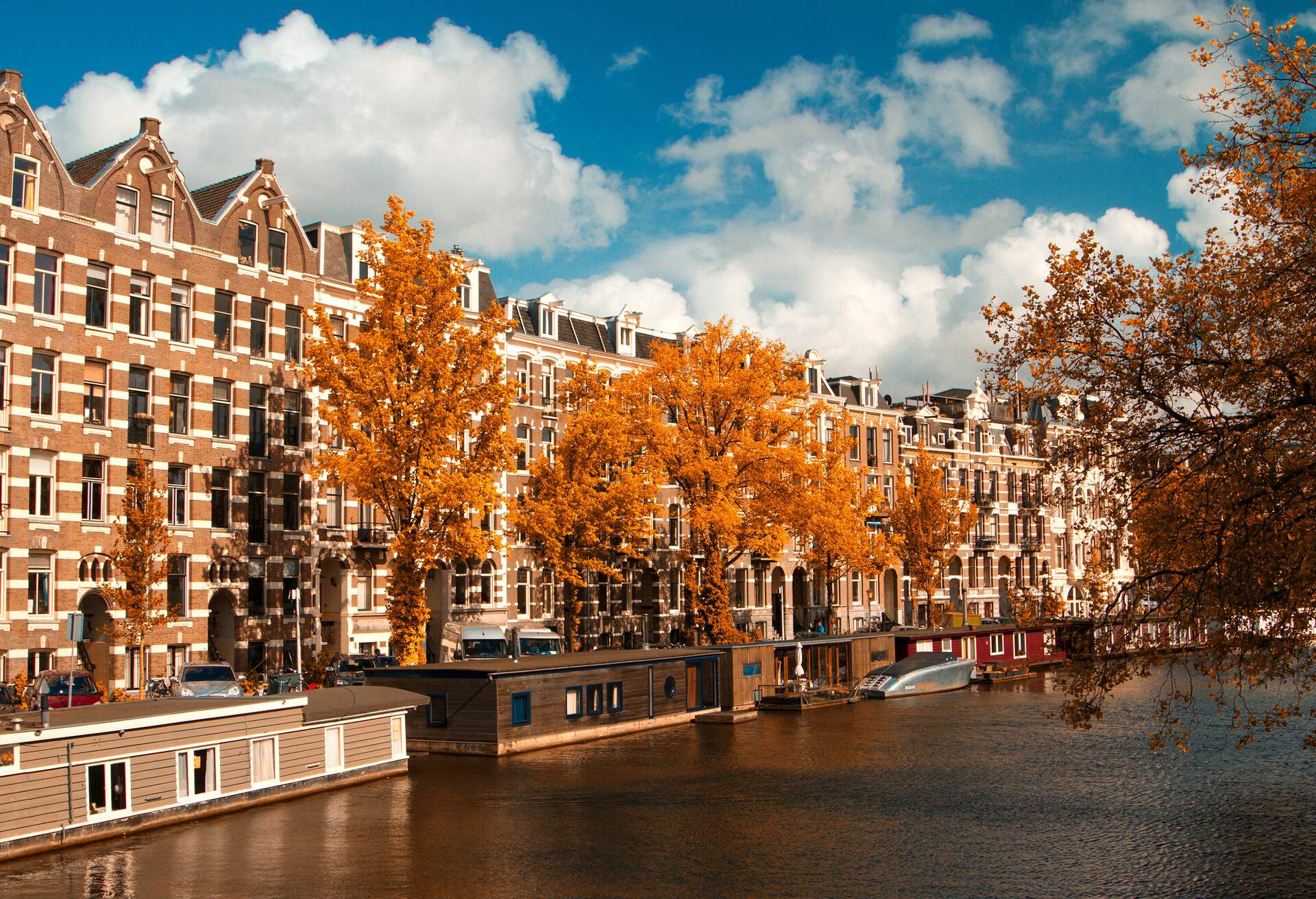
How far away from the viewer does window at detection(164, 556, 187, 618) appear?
4678 cm

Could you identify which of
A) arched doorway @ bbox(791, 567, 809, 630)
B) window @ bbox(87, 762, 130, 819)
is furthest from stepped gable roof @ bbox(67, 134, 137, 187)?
arched doorway @ bbox(791, 567, 809, 630)

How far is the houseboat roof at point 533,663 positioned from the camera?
123 ft

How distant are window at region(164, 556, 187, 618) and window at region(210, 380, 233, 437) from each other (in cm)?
519

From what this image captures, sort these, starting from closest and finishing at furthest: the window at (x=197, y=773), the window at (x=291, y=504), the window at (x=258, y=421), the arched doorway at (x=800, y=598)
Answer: the window at (x=197, y=773), the window at (x=258, y=421), the window at (x=291, y=504), the arched doorway at (x=800, y=598)

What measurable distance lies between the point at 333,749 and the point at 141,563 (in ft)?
46.5

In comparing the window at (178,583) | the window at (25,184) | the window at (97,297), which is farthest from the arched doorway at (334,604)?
the window at (25,184)

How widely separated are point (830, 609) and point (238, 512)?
43.6m

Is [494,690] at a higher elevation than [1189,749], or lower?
higher

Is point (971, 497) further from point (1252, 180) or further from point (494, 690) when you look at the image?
point (1252, 180)

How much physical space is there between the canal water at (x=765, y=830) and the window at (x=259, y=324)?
21540 mm

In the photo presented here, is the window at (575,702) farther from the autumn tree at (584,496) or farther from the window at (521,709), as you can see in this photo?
the autumn tree at (584,496)

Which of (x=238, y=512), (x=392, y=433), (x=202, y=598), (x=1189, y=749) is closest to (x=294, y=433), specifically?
(x=238, y=512)

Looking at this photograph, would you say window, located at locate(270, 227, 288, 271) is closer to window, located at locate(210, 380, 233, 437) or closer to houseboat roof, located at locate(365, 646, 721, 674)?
window, located at locate(210, 380, 233, 437)

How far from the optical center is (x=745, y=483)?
191 ft
